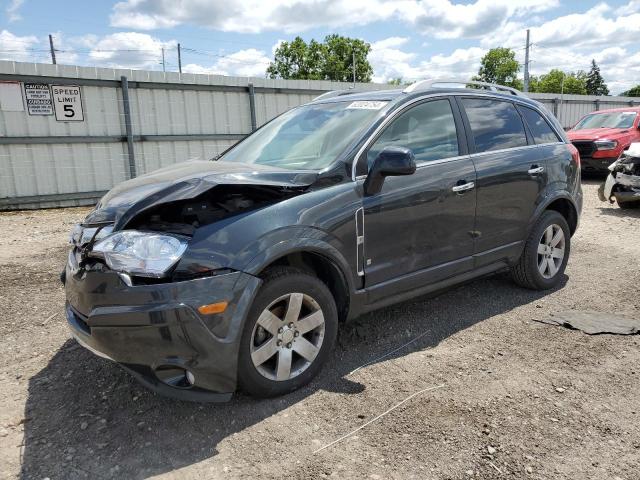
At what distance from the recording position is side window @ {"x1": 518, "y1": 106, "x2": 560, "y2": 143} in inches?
189

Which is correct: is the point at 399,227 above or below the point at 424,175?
below

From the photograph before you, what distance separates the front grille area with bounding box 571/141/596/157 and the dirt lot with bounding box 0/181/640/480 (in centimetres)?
992

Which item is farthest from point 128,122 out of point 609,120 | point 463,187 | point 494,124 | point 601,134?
point 609,120

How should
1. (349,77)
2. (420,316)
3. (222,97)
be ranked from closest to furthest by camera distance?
(420,316)
(222,97)
(349,77)

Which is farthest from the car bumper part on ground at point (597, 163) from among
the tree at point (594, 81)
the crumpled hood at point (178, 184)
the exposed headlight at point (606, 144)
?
the tree at point (594, 81)

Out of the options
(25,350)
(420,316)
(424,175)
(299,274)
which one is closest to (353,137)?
(424,175)

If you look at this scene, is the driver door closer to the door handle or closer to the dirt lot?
the door handle

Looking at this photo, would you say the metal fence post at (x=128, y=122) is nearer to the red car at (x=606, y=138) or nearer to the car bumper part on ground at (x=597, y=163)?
the red car at (x=606, y=138)

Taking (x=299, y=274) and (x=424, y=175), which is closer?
(x=299, y=274)

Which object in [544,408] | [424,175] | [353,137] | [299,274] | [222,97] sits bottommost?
[544,408]

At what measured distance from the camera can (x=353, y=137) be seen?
348 centimetres

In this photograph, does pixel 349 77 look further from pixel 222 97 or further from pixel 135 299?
pixel 135 299

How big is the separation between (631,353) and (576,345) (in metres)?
0.34

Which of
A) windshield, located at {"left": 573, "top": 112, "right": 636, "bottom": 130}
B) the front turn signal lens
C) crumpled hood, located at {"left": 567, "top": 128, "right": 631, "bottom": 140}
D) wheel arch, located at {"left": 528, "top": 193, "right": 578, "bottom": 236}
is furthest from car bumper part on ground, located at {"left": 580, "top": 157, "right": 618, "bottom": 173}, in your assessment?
the front turn signal lens
